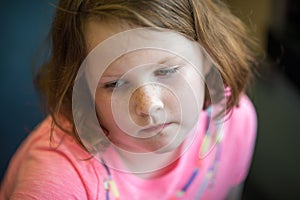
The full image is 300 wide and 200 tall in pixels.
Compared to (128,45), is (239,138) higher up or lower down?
lower down

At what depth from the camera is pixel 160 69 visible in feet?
1.73

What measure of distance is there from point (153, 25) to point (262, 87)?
786mm

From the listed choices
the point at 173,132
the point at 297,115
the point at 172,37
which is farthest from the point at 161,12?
the point at 297,115

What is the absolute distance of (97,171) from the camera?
621 mm

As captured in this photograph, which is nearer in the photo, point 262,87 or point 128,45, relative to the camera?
point 128,45

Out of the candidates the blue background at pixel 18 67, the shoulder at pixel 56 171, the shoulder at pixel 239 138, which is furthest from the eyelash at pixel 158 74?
the blue background at pixel 18 67

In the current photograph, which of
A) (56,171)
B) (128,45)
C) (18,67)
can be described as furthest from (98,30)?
(18,67)

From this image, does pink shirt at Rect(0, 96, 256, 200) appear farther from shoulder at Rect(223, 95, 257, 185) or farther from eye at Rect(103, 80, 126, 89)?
eye at Rect(103, 80, 126, 89)

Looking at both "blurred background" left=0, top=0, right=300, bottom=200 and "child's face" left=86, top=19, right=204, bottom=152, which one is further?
"blurred background" left=0, top=0, right=300, bottom=200

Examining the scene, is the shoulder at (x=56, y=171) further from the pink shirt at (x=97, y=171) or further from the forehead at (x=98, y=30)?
the forehead at (x=98, y=30)

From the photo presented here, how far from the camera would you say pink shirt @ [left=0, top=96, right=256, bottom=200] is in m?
0.58

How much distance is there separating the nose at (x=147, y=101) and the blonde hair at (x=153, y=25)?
0.22 ft

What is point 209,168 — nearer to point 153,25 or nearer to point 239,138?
point 239,138

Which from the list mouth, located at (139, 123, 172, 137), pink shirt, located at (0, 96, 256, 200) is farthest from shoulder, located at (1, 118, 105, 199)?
mouth, located at (139, 123, 172, 137)
